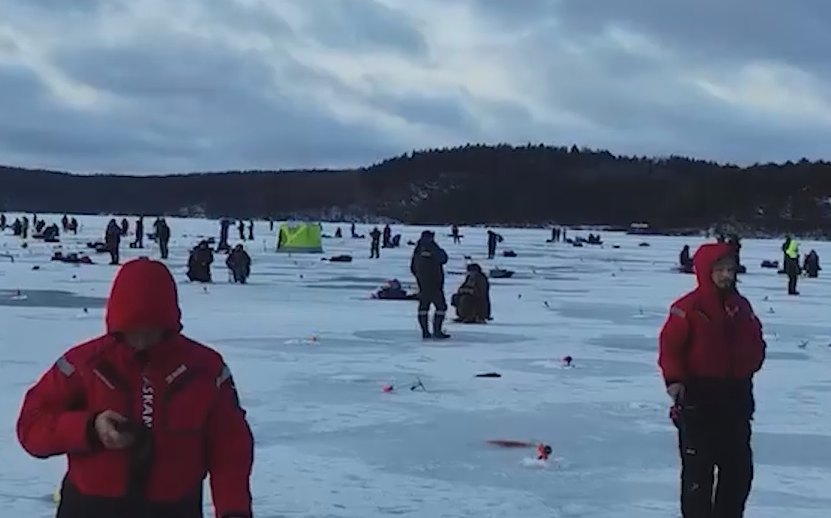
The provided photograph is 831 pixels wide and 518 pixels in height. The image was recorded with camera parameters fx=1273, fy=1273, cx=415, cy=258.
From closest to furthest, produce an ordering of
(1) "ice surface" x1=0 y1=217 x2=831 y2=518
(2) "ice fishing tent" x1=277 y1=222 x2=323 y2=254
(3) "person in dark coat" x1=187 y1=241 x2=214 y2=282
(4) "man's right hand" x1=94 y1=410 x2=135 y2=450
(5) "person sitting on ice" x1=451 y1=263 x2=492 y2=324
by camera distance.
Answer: (4) "man's right hand" x1=94 y1=410 x2=135 y2=450
(1) "ice surface" x1=0 y1=217 x2=831 y2=518
(5) "person sitting on ice" x1=451 y1=263 x2=492 y2=324
(3) "person in dark coat" x1=187 y1=241 x2=214 y2=282
(2) "ice fishing tent" x1=277 y1=222 x2=323 y2=254

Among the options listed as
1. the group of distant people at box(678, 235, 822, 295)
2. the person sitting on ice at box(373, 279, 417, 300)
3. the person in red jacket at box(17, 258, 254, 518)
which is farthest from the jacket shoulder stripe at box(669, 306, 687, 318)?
the person sitting on ice at box(373, 279, 417, 300)

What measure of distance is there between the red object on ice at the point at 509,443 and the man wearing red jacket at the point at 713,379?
8.28 ft

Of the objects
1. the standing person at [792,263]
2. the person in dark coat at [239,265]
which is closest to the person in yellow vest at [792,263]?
the standing person at [792,263]

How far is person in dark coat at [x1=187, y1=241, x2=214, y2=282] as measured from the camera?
23516 millimetres

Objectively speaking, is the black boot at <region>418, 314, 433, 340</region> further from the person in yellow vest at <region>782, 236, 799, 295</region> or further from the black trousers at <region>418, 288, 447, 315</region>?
the person in yellow vest at <region>782, 236, 799, 295</region>

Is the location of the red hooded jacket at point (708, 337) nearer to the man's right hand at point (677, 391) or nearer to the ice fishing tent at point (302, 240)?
the man's right hand at point (677, 391)

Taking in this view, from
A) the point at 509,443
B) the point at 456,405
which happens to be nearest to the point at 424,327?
the point at 456,405

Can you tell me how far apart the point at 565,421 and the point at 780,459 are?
163 centimetres

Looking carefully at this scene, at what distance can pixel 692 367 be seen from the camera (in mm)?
5121

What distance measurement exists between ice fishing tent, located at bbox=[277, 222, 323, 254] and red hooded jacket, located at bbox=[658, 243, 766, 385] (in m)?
34.7

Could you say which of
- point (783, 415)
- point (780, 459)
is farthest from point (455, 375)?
point (780, 459)

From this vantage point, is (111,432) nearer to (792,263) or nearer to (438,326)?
(438,326)

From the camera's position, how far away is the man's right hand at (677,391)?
508cm

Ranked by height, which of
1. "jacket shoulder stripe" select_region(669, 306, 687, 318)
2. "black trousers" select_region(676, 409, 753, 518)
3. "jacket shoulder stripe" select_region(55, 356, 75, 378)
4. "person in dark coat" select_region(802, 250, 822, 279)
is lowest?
"black trousers" select_region(676, 409, 753, 518)
